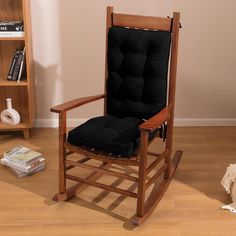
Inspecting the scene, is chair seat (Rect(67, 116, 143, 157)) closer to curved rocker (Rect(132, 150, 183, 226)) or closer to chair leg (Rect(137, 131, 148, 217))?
chair leg (Rect(137, 131, 148, 217))

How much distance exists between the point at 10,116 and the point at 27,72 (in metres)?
0.40

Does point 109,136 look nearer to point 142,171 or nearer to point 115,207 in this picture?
point 142,171

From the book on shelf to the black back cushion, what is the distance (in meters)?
0.86

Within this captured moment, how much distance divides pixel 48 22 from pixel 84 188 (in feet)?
4.70

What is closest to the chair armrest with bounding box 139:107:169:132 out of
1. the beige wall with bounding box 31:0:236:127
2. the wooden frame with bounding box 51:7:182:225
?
the wooden frame with bounding box 51:7:182:225

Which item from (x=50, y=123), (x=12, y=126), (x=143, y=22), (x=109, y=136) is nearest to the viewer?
(x=109, y=136)

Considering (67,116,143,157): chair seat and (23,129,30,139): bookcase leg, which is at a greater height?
(67,116,143,157): chair seat

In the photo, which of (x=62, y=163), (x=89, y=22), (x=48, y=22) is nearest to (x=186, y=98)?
(x=89, y=22)

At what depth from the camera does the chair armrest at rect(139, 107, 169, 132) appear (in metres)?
2.04

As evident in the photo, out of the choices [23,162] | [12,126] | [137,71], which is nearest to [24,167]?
[23,162]

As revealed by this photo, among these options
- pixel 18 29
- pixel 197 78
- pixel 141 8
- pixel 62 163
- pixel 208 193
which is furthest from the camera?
pixel 197 78

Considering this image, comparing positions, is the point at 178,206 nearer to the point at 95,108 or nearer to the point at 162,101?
the point at 162,101

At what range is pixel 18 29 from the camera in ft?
9.70

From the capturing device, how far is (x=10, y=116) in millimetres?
3180
